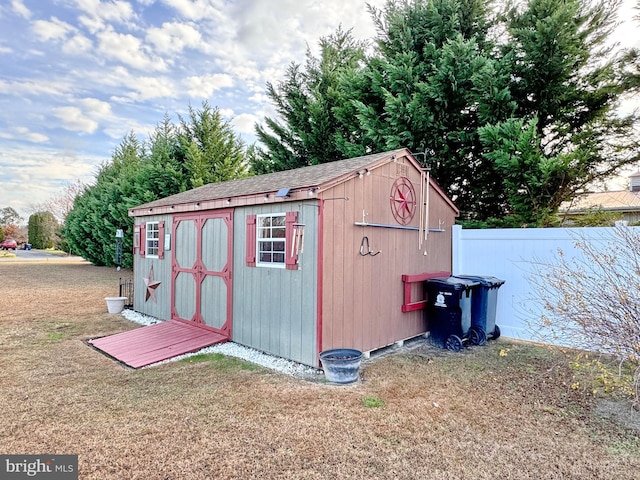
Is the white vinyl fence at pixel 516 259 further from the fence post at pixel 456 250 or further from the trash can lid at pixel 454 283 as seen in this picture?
the trash can lid at pixel 454 283

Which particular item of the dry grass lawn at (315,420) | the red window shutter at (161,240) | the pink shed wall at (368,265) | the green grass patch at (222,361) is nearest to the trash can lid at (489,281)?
the pink shed wall at (368,265)

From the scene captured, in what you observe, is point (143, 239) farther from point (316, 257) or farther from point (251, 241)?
point (316, 257)

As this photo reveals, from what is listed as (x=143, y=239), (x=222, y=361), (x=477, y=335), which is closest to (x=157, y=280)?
(x=143, y=239)

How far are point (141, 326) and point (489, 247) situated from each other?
638cm

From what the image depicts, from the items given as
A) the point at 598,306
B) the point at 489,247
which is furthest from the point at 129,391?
the point at 489,247

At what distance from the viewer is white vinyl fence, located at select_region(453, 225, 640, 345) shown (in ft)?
17.9

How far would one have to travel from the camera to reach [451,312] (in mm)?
5402

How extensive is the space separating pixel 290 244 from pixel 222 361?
1764 mm

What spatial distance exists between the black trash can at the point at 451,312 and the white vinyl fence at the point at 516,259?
0.83 metres

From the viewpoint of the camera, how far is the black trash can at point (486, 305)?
5.59m

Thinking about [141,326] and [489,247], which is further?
[141,326]

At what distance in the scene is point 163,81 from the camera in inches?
417

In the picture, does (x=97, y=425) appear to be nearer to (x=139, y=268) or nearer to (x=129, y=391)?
(x=129, y=391)

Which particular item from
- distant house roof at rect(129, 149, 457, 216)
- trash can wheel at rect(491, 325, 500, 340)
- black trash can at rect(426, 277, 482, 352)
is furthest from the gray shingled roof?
trash can wheel at rect(491, 325, 500, 340)
